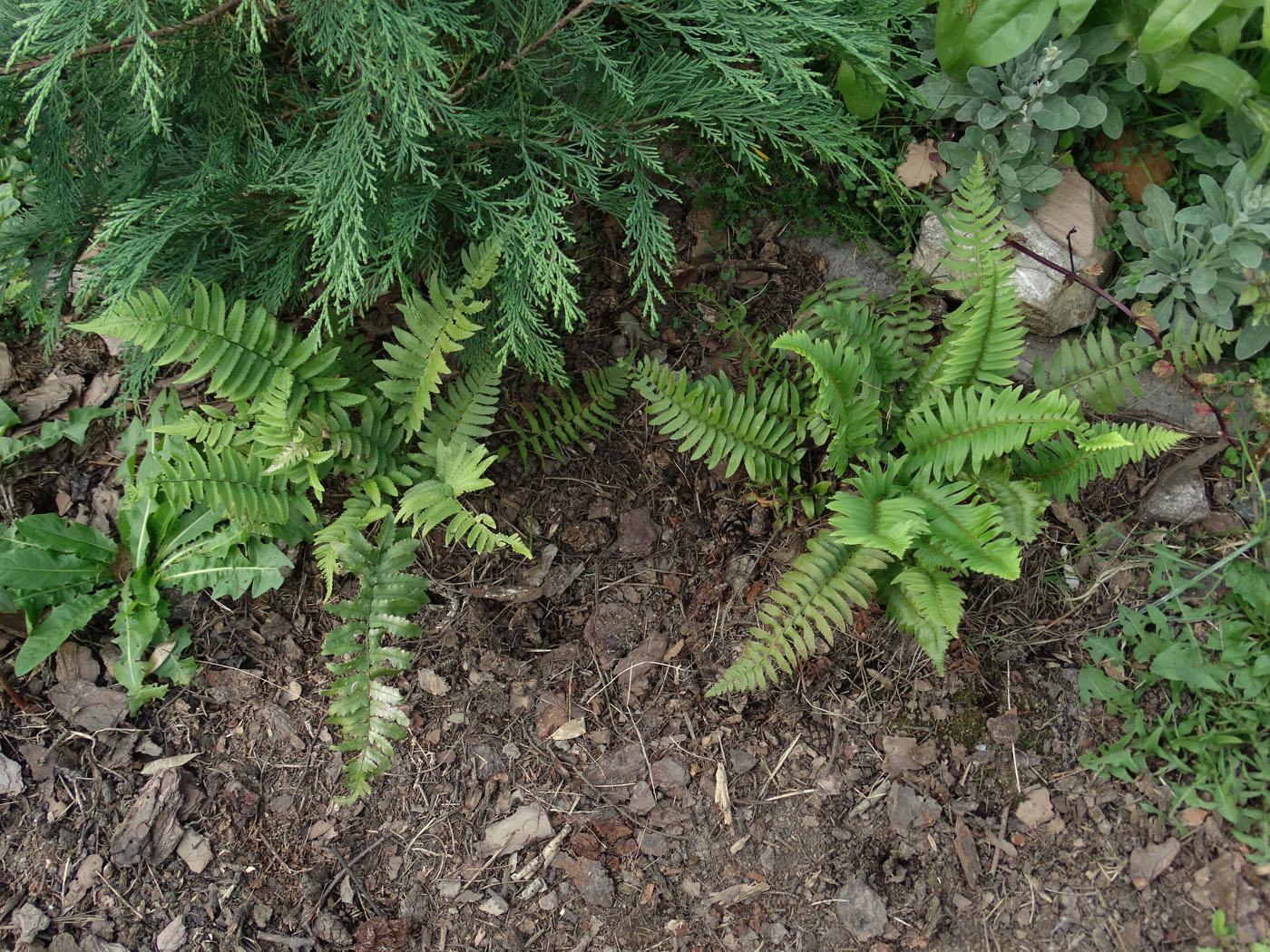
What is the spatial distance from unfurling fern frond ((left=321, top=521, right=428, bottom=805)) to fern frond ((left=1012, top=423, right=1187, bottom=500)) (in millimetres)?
2031

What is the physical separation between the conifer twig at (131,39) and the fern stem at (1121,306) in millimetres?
2710

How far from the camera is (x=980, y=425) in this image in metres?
2.40

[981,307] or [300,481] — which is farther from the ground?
[981,307]

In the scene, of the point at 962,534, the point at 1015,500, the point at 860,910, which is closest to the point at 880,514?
the point at 962,534

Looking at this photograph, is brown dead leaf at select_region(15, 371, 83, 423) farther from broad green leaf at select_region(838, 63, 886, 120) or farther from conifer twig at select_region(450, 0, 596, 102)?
broad green leaf at select_region(838, 63, 886, 120)

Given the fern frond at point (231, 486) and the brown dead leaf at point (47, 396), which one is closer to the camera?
the fern frond at point (231, 486)

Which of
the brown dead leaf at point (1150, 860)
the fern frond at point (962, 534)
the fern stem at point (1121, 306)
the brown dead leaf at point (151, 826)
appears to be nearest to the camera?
the fern frond at point (962, 534)

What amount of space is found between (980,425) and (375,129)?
6.98 feet

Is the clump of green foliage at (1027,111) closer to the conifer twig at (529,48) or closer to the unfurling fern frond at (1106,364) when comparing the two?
the unfurling fern frond at (1106,364)

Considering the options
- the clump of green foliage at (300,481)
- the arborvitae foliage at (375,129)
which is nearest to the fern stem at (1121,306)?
the arborvitae foliage at (375,129)

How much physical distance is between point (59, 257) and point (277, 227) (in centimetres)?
79

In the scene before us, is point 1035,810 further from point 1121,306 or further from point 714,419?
point 1121,306

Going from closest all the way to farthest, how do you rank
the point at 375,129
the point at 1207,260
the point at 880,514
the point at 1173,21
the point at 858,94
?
the point at 1173,21 → the point at 880,514 → the point at 375,129 → the point at 1207,260 → the point at 858,94

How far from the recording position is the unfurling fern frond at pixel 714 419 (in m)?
2.65
